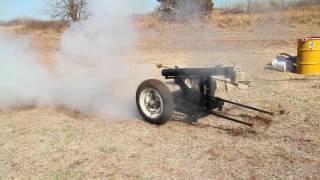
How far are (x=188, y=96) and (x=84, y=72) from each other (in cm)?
316

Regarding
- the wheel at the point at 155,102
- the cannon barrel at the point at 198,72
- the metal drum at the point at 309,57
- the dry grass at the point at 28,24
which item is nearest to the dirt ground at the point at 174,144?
the wheel at the point at 155,102

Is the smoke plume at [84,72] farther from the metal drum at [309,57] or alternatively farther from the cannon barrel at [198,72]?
the metal drum at [309,57]

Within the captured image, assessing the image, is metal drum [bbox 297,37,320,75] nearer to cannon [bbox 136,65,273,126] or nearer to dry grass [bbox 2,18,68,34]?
cannon [bbox 136,65,273,126]

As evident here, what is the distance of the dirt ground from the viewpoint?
5.12 m

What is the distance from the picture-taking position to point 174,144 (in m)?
5.98

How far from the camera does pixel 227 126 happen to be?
6.67 m

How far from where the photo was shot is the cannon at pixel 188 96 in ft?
21.7

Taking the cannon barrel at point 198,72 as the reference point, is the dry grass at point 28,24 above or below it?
above

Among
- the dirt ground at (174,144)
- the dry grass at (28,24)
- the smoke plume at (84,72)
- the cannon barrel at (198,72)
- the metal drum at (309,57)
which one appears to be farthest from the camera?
the dry grass at (28,24)

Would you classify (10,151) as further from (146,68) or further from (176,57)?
(176,57)

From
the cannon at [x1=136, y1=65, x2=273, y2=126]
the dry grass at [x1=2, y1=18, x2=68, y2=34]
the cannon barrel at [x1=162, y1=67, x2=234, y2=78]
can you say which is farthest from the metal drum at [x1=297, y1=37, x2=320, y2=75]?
the dry grass at [x1=2, y1=18, x2=68, y2=34]

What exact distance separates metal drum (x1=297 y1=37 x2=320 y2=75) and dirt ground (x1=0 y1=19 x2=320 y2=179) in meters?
1.71

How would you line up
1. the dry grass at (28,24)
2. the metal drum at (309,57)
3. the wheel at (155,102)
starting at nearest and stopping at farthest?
the wheel at (155,102) → the metal drum at (309,57) → the dry grass at (28,24)

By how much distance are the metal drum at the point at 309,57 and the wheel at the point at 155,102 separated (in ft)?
18.2
